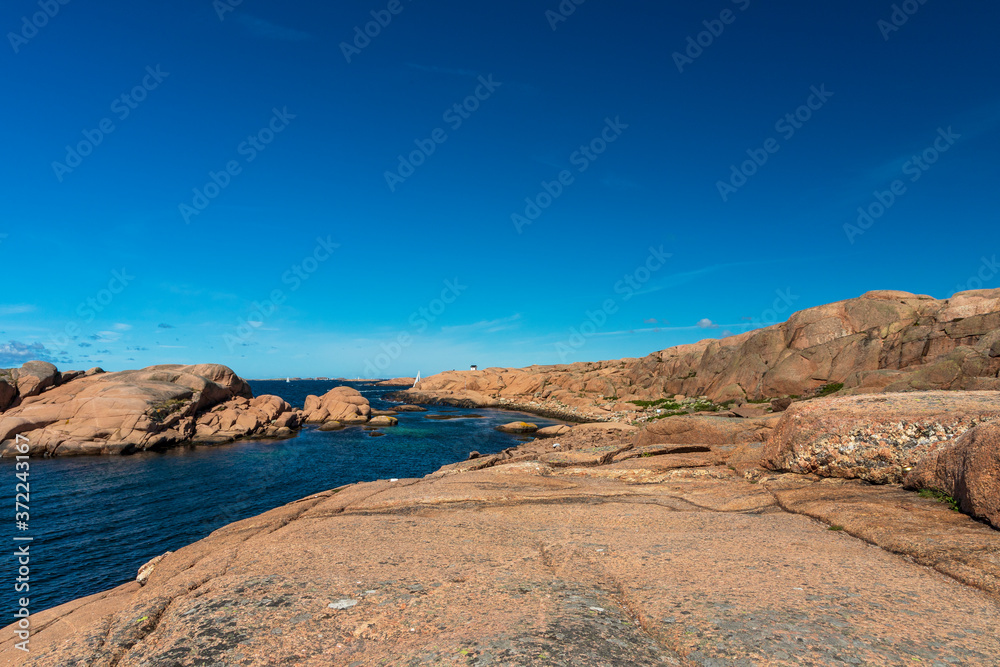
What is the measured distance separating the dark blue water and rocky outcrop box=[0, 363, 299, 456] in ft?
9.15

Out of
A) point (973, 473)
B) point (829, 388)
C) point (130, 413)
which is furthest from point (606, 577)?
point (130, 413)

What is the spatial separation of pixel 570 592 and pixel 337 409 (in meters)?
68.8

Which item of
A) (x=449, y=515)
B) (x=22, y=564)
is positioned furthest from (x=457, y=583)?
(x=22, y=564)

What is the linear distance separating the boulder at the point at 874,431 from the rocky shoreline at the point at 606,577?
0.19ft

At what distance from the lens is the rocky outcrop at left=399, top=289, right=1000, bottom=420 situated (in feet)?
110

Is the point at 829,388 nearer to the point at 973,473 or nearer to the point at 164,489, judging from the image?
the point at 973,473

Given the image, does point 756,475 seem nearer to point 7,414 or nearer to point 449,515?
point 449,515

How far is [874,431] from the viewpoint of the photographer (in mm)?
12328

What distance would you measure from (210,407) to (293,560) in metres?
60.1

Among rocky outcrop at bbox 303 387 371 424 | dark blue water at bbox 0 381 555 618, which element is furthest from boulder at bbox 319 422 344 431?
dark blue water at bbox 0 381 555 618

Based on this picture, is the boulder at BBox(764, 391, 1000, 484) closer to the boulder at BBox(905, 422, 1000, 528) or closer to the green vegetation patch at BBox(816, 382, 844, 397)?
the boulder at BBox(905, 422, 1000, 528)

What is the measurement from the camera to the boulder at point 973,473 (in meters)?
→ 8.37

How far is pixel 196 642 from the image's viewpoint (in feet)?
18.7

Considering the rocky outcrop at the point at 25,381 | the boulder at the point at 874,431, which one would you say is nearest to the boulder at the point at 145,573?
the boulder at the point at 874,431
